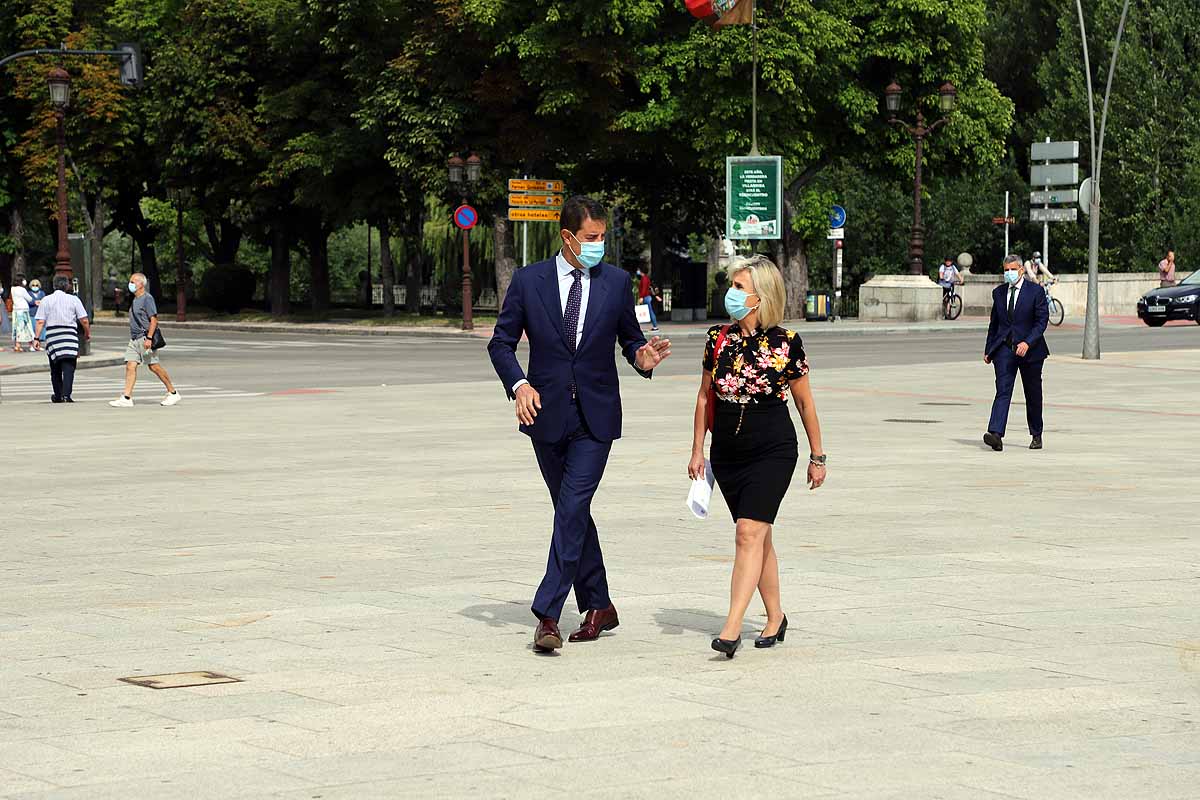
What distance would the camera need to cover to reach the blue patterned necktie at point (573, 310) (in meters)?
7.61

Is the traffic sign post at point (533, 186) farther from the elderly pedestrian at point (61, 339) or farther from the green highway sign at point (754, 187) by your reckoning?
the elderly pedestrian at point (61, 339)

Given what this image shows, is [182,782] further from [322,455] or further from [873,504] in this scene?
[322,455]

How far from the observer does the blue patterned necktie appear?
7605 mm

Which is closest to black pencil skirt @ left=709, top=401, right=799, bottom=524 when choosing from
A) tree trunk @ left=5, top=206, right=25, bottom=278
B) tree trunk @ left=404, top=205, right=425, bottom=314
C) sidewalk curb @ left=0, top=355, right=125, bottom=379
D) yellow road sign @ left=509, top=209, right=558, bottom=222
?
sidewalk curb @ left=0, top=355, right=125, bottom=379

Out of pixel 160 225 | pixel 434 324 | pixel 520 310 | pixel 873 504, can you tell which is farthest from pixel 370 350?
pixel 160 225

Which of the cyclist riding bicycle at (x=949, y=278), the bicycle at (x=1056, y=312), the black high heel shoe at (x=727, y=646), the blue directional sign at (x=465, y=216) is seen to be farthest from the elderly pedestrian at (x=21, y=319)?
the black high heel shoe at (x=727, y=646)

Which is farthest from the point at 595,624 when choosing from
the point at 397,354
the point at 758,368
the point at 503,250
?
the point at 503,250

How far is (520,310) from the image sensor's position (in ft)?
25.2

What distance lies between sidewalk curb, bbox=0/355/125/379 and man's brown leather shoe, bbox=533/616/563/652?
25.6 metres

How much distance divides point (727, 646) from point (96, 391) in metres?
21.2

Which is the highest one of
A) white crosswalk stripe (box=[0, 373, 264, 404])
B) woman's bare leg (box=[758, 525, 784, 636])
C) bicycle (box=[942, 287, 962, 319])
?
bicycle (box=[942, 287, 962, 319])

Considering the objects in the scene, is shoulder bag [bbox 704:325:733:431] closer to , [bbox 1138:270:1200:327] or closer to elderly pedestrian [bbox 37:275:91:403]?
elderly pedestrian [bbox 37:275:91:403]

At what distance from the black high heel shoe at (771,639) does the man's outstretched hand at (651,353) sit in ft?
3.91

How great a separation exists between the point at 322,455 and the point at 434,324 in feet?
120
